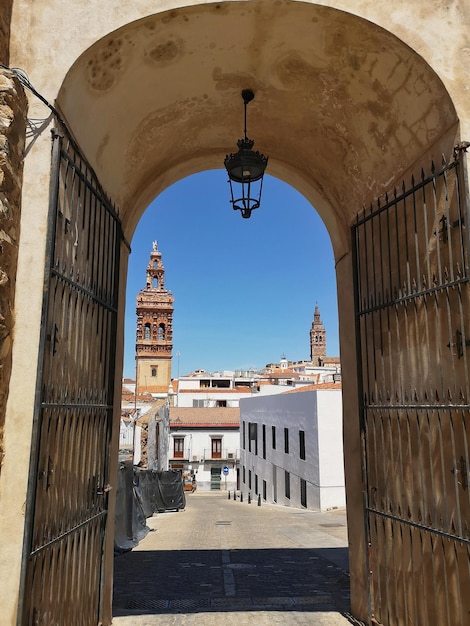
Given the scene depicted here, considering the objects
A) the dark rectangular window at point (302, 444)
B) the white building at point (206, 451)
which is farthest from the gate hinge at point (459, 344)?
the white building at point (206, 451)

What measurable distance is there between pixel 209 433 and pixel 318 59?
1556 inches

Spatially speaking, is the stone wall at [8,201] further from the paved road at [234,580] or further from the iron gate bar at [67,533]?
the paved road at [234,580]

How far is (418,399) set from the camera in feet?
12.0

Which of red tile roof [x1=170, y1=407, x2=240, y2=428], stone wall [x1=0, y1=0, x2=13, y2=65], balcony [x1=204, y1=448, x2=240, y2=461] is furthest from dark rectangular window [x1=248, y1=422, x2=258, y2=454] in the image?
stone wall [x1=0, y1=0, x2=13, y2=65]

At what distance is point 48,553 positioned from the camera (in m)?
2.97

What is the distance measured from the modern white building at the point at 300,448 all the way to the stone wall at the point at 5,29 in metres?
17.6

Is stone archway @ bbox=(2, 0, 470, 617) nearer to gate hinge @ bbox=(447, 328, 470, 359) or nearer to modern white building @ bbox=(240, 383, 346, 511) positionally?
gate hinge @ bbox=(447, 328, 470, 359)

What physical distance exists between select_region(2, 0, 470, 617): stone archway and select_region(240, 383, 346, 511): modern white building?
1513cm

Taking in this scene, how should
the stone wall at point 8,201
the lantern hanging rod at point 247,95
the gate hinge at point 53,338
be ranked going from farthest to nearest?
1. the lantern hanging rod at point 247,95
2. the gate hinge at point 53,338
3. the stone wall at point 8,201

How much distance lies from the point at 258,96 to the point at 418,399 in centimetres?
292

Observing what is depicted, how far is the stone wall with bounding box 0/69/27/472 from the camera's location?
9.29ft

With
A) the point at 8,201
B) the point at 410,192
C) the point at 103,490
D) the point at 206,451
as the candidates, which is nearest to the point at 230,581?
the point at 103,490

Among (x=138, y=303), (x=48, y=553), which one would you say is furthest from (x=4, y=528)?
(x=138, y=303)

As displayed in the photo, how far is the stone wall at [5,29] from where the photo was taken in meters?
3.20
